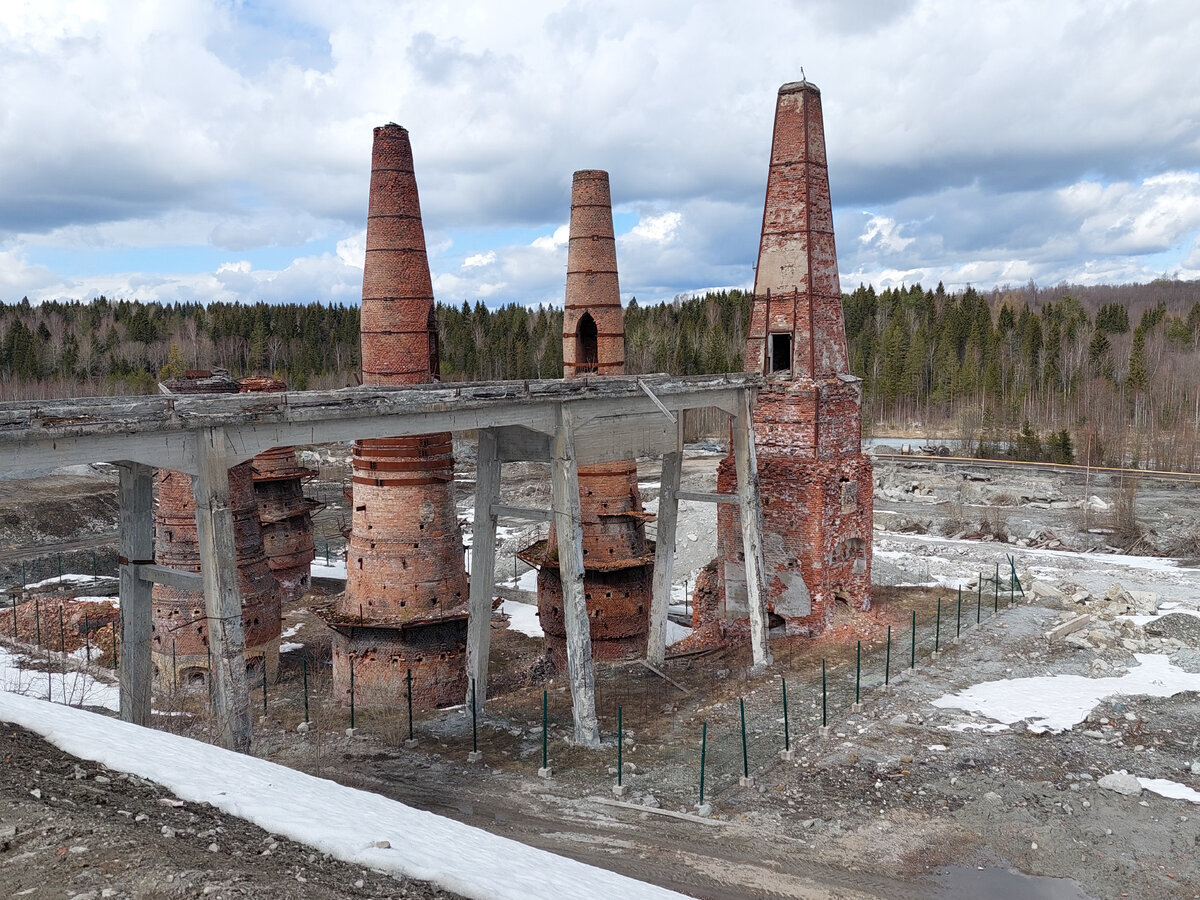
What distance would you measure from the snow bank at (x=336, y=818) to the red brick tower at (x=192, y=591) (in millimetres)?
7701

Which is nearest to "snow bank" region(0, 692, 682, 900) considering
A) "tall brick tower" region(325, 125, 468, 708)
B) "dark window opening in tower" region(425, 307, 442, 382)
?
"tall brick tower" region(325, 125, 468, 708)

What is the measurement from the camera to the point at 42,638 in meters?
20.8

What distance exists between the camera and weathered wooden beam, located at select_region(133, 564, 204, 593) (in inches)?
406

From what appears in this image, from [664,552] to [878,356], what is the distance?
191 feet

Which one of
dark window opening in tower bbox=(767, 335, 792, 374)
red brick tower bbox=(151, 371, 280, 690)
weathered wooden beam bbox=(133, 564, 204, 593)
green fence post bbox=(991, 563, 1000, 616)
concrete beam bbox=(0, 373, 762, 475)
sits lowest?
green fence post bbox=(991, 563, 1000, 616)

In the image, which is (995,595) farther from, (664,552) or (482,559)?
(482,559)

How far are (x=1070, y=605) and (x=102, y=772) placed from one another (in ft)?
61.6

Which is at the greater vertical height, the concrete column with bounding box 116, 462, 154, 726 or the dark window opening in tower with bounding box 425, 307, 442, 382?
the dark window opening in tower with bounding box 425, 307, 442, 382

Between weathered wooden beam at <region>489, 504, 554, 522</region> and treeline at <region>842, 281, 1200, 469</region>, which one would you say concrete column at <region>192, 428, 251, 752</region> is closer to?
weathered wooden beam at <region>489, 504, 554, 522</region>

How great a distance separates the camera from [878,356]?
71.4 metres

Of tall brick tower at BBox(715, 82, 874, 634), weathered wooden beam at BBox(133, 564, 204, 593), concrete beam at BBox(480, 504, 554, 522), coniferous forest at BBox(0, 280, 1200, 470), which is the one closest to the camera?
weathered wooden beam at BBox(133, 564, 204, 593)

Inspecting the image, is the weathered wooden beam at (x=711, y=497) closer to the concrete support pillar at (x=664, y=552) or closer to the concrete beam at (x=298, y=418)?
the concrete support pillar at (x=664, y=552)

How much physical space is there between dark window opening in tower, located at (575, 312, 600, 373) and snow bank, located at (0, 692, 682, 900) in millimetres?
11588

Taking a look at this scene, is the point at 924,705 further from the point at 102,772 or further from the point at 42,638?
the point at 42,638
